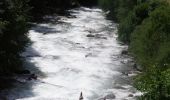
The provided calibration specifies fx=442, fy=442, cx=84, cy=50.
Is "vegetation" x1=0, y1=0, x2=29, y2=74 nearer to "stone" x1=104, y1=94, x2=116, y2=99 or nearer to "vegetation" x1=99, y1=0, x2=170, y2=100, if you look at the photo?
"stone" x1=104, y1=94, x2=116, y2=99

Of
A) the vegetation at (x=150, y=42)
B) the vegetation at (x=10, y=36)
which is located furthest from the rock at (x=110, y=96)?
the vegetation at (x=10, y=36)

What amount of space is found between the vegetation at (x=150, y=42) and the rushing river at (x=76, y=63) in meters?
2.34

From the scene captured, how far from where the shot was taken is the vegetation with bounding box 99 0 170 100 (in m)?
26.2

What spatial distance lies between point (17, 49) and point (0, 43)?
236 cm

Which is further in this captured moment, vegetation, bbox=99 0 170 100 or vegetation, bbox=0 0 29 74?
vegetation, bbox=0 0 29 74

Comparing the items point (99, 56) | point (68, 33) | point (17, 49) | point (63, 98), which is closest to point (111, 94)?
point (63, 98)

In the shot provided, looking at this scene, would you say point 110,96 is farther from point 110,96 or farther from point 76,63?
point 76,63

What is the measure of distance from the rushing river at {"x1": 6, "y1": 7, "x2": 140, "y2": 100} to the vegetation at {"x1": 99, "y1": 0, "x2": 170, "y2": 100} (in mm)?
2336

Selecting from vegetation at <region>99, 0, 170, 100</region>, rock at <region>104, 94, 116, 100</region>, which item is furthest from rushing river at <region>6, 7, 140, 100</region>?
vegetation at <region>99, 0, 170, 100</region>

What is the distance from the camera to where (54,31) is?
6388cm

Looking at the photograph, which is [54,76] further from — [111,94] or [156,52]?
[156,52]

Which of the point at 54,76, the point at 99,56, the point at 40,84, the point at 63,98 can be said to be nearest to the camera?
the point at 63,98

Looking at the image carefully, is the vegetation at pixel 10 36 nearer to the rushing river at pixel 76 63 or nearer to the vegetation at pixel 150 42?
the rushing river at pixel 76 63

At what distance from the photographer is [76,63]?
155 ft
